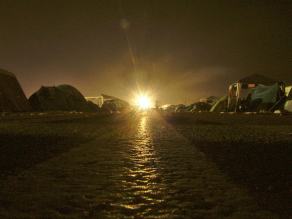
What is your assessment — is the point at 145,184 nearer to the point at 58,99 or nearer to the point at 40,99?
the point at 40,99

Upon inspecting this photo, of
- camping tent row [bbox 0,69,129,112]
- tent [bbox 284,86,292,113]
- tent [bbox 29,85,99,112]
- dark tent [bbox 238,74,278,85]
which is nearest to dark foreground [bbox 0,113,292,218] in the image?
tent [bbox 284,86,292,113]

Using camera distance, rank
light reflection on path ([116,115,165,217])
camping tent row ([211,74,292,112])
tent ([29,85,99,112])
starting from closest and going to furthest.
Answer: light reflection on path ([116,115,165,217])
camping tent row ([211,74,292,112])
tent ([29,85,99,112])

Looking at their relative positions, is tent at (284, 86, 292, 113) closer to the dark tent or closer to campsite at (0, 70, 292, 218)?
the dark tent

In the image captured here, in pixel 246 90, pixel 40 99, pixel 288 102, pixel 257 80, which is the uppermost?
pixel 257 80

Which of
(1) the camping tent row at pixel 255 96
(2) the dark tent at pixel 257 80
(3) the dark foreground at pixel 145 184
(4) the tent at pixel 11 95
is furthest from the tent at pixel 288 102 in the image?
(4) the tent at pixel 11 95

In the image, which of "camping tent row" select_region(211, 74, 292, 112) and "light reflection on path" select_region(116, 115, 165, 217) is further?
"camping tent row" select_region(211, 74, 292, 112)

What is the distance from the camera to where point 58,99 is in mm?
53531

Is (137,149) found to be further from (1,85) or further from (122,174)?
(1,85)

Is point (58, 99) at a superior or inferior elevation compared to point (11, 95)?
superior

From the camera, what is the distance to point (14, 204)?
3.66m

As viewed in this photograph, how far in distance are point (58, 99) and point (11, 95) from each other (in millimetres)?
16163

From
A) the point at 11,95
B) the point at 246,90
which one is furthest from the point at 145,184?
the point at 246,90

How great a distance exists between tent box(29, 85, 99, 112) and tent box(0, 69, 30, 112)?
282 inches

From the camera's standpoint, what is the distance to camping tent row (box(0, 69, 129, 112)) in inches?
1432
